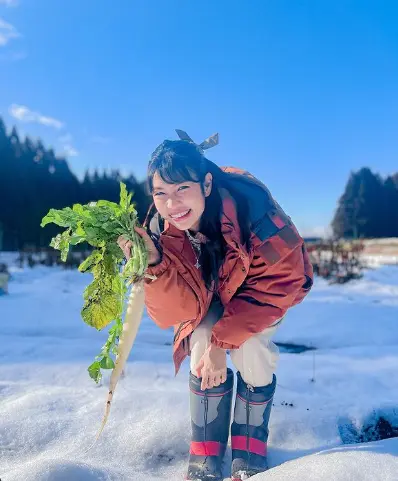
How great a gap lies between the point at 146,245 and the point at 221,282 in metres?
0.40

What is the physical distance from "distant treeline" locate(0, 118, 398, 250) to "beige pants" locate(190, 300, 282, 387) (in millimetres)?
20681

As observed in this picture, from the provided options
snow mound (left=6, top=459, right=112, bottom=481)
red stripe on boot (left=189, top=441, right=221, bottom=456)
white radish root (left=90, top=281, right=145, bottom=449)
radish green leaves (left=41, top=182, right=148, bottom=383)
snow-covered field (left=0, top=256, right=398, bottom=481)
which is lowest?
snow-covered field (left=0, top=256, right=398, bottom=481)

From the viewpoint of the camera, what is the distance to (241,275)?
5.17ft

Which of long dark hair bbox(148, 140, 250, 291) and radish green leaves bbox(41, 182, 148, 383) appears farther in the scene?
long dark hair bbox(148, 140, 250, 291)

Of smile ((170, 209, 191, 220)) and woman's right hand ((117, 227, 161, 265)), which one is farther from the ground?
smile ((170, 209, 191, 220))

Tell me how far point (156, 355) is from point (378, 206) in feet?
86.0

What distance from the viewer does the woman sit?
1.52 m

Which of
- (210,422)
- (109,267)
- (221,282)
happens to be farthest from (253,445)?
(109,267)

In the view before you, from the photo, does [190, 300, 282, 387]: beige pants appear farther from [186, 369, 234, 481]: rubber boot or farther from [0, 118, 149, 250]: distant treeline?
[0, 118, 149, 250]: distant treeline

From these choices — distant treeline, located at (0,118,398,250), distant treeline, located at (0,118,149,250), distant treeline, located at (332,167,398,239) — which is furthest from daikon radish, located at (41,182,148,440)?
distant treeline, located at (332,167,398,239)

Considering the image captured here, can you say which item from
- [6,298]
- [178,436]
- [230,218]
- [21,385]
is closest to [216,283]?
[230,218]

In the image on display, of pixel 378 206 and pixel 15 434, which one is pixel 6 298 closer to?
pixel 15 434

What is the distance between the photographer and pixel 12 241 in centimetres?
2223

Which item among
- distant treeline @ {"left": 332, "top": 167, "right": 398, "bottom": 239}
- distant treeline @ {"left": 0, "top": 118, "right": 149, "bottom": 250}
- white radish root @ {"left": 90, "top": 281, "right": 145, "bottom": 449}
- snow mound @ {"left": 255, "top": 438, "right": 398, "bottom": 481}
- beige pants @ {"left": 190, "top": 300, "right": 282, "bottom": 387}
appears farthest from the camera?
distant treeline @ {"left": 332, "top": 167, "right": 398, "bottom": 239}
